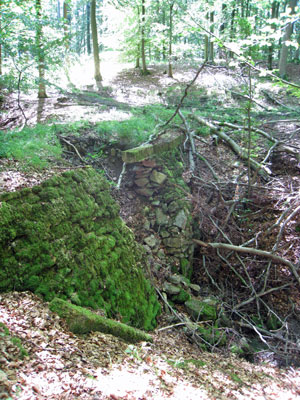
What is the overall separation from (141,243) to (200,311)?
1687mm

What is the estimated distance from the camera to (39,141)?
230 inches

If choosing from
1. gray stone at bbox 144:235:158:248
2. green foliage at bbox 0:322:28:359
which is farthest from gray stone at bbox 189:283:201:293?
green foliage at bbox 0:322:28:359

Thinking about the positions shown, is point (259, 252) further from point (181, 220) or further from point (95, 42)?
point (95, 42)

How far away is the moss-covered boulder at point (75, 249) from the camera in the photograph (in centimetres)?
311

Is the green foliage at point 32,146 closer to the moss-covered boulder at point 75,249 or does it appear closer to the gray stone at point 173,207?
the moss-covered boulder at point 75,249

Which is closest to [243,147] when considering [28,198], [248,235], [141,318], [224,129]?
[224,129]

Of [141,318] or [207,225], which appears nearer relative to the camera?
[141,318]

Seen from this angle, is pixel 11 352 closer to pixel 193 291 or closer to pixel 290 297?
pixel 193 291

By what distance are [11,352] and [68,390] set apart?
51 centimetres

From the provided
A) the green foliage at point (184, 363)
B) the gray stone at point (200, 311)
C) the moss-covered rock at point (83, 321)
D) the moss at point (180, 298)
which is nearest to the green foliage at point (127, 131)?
the moss at point (180, 298)

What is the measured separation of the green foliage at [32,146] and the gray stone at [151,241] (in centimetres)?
232

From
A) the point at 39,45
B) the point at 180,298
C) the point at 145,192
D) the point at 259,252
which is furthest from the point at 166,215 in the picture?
the point at 39,45

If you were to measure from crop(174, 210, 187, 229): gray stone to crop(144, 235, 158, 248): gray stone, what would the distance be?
61cm

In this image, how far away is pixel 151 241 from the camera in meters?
5.89
